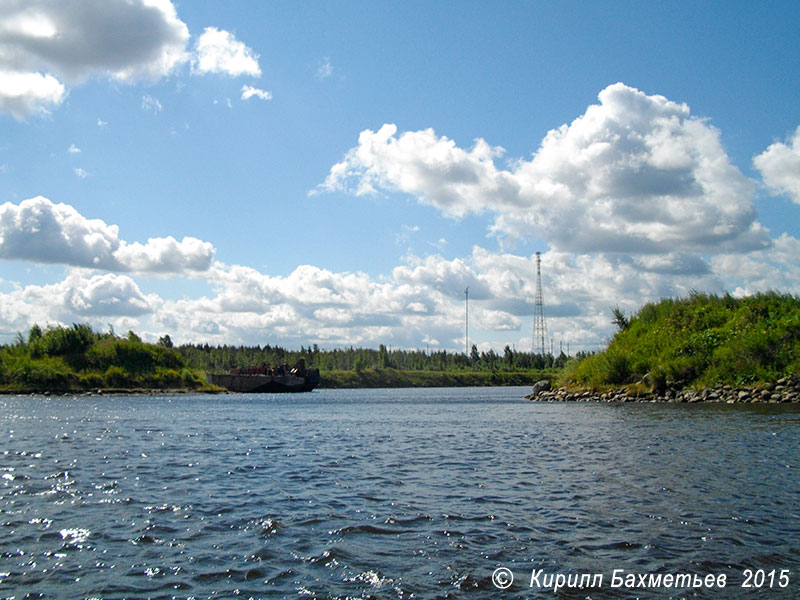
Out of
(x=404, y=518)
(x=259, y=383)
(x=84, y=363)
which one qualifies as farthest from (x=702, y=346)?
(x=259, y=383)

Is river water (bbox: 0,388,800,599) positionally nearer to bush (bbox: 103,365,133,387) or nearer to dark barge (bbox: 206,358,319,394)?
bush (bbox: 103,365,133,387)

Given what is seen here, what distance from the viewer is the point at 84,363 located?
384ft

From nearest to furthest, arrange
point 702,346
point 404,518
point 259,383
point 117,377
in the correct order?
point 404,518
point 702,346
point 117,377
point 259,383

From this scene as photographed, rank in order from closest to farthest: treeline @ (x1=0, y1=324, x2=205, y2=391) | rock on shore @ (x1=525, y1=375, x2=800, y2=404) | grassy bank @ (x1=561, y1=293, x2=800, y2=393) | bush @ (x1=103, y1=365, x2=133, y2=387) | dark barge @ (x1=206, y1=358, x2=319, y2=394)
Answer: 1. rock on shore @ (x1=525, y1=375, x2=800, y2=404)
2. grassy bank @ (x1=561, y1=293, x2=800, y2=393)
3. treeline @ (x1=0, y1=324, x2=205, y2=391)
4. bush @ (x1=103, y1=365, x2=133, y2=387)
5. dark barge @ (x1=206, y1=358, x2=319, y2=394)

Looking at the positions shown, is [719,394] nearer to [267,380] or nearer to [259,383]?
[267,380]

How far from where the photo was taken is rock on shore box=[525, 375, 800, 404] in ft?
156

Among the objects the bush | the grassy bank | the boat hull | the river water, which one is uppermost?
the grassy bank

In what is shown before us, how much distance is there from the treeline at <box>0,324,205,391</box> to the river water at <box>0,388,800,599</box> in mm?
94889

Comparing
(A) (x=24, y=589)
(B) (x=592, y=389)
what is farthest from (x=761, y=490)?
(B) (x=592, y=389)

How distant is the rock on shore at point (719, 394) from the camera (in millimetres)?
47666

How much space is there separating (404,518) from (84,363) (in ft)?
393

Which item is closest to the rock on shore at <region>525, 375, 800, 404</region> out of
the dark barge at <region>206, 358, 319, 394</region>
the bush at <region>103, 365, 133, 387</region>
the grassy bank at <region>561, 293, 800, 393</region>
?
the grassy bank at <region>561, 293, 800, 393</region>

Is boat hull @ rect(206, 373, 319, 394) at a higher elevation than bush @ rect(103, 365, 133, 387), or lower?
lower

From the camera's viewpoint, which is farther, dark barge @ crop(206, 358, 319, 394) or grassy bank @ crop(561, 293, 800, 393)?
dark barge @ crop(206, 358, 319, 394)
